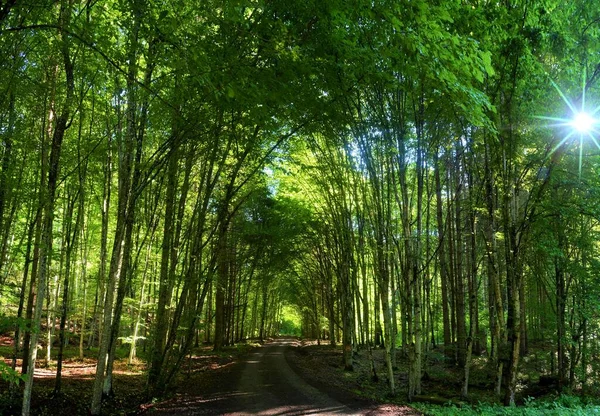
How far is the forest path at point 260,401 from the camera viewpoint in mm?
8516

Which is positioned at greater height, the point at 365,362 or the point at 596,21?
the point at 596,21

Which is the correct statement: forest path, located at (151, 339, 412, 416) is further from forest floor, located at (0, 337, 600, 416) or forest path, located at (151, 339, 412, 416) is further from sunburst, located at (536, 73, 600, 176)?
sunburst, located at (536, 73, 600, 176)

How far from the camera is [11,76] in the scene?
6152 mm

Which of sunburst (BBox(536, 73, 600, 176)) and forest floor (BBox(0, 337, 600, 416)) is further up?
sunburst (BBox(536, 73, 600, 176))

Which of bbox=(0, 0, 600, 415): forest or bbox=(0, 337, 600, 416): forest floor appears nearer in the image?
bbox=(0, 0, 600, 415): forest

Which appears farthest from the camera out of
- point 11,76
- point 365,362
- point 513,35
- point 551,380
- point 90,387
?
point 365,362

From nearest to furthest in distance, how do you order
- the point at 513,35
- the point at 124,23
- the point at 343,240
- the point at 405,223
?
the point at 124,23
the point at 513,35
the point at 405,223
the point at 343,240

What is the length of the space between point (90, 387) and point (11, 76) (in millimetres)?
8813

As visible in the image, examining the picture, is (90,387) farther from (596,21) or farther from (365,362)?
(596,21)

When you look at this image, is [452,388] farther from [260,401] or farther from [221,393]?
[221,393]

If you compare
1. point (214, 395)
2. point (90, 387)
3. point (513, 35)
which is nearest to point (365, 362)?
point (214, 395)

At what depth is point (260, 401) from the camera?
9.76m

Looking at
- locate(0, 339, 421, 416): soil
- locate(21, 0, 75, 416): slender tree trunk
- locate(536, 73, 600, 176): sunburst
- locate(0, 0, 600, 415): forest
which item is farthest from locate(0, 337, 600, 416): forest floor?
locate(536, 73, 600, 176): sunburst

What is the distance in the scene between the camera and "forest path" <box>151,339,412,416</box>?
8.52 meters
